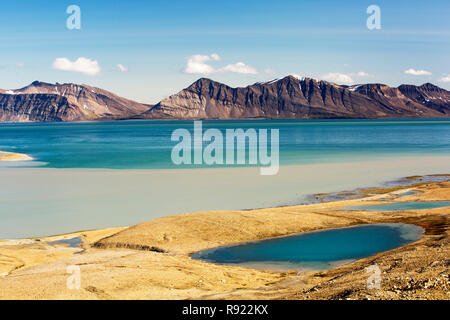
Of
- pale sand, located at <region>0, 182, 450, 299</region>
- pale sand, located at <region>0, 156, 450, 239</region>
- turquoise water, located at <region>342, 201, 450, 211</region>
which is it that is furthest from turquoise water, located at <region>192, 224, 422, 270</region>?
pale sand, located at <region>0, 156, 450, 239</region>

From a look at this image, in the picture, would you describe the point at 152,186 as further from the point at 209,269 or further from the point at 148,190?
the point at 209,269

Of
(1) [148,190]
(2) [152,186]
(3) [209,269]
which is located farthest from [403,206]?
(2) [152,186]

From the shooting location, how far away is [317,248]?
1764 cm

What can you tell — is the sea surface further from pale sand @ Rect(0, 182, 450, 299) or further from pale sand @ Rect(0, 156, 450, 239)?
pale sand @ Rect(0, 182, 450, 299)

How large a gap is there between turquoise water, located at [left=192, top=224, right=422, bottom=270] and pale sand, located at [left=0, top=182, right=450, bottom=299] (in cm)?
75

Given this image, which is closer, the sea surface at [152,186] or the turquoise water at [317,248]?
the turquoise water at [317,248]

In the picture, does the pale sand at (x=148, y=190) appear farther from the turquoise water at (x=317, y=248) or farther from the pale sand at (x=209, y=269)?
the turquoise water at (x=317, y=248)

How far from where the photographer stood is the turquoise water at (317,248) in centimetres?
1599

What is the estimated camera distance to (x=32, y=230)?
22.9 meters

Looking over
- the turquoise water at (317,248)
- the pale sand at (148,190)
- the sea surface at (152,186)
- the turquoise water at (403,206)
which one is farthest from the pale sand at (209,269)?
the sea surface at (152,186)

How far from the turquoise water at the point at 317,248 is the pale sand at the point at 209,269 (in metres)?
0.75

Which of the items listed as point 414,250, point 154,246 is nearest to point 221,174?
point 154,246
